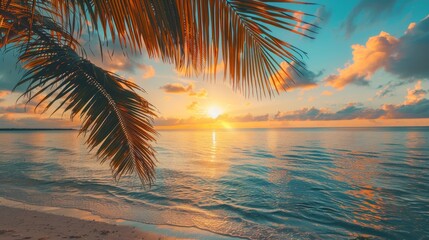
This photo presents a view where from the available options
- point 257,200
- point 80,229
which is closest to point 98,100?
point 80,229

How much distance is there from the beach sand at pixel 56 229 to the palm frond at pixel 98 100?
401cm

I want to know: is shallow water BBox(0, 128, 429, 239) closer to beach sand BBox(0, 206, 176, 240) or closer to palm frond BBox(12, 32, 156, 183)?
beach sand BBox(0, 206, 176, 240)

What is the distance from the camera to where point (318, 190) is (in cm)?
1357

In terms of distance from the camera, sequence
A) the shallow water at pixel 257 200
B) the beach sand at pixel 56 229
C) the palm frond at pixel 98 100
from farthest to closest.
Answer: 1. the shallow water at pixel 257 200
2. the beach sand at pixel 56 229
3. the palm frond at pixel 98 100

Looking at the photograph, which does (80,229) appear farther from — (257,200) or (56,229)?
(257,200)

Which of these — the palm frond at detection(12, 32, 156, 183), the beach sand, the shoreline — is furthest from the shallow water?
the palm frond at detection(12, 32, 156, 183)

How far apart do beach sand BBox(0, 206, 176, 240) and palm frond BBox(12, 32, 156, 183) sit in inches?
158

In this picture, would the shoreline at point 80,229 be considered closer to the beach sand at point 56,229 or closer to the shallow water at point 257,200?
the beach sand at point 56,229

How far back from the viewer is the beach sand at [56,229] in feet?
21.0

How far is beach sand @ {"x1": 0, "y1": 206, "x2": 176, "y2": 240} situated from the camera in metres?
6.40

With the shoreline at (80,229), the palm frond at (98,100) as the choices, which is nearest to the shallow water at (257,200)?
the shoreline at (80,229)

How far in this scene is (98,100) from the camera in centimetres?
314

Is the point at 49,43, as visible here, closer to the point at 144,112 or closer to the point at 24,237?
the point at 144,112

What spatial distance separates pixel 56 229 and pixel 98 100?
5624 mm
